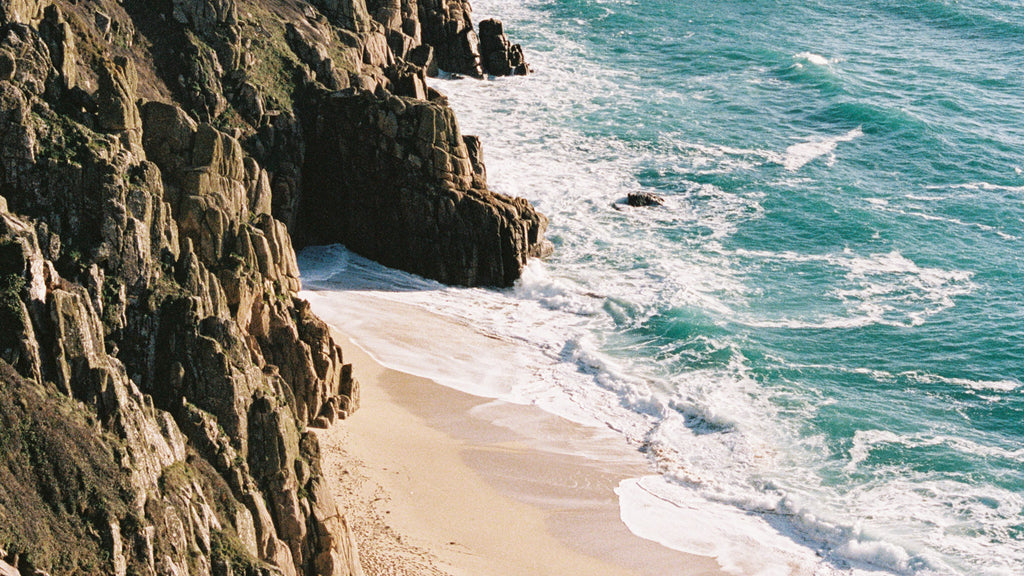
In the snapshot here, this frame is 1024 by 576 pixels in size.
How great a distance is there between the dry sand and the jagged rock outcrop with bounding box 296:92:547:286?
400 inches

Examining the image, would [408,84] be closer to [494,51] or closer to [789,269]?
[789,269]

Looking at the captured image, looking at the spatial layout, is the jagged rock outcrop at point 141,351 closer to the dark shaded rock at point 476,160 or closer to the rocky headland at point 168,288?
the rocky headland at point 168,288

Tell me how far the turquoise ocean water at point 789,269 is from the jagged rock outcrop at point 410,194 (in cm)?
202

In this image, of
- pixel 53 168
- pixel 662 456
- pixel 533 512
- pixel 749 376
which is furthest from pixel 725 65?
pixel 53 168

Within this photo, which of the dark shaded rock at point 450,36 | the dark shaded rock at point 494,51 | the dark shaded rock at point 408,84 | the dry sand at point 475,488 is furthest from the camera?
the dark shaded rock at point 494,51

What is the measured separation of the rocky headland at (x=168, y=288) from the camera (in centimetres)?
2352

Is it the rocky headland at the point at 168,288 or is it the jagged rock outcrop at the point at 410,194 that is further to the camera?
the jagged rock outcrop at the point at 410,194

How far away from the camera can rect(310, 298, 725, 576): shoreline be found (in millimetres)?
31531

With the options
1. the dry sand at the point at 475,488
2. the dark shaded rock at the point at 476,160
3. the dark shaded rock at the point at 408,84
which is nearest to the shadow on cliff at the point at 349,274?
the dark shaded rock at the point at 476,160

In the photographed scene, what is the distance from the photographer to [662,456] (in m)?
39.0

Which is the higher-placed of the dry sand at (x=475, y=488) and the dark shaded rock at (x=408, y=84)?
the dark shaded rock at (x=408, y=84)

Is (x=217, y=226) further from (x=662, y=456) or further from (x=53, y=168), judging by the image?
(x=662, y=456)

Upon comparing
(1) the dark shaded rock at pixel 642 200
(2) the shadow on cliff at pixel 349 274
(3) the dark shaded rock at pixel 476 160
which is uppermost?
(3) the dark shaded rock at pixel 476 160

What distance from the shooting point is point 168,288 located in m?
29.2
